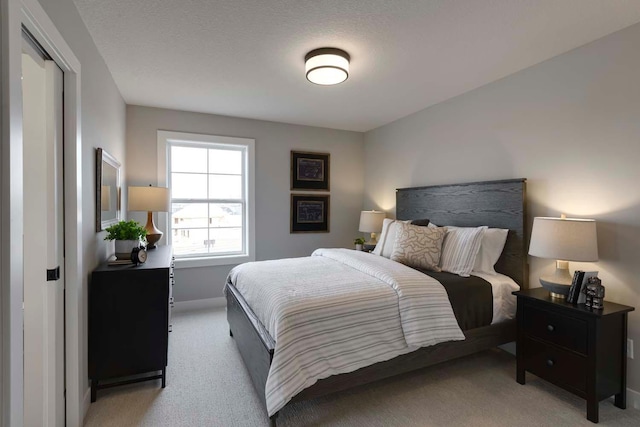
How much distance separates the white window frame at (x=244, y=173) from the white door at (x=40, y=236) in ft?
7.21

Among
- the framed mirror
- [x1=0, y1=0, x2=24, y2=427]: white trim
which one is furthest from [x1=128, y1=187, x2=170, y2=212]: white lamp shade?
[x1=0, y1=0, x2=24, y2=427]: white trim

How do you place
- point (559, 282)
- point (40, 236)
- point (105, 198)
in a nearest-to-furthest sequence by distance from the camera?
point (40, 236) < point (559, 282) < point (105, 198)

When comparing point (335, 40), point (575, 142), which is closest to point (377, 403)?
point (575, 142)

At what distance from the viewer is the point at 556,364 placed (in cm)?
211

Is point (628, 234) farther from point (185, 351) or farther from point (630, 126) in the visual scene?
point (185, 351)

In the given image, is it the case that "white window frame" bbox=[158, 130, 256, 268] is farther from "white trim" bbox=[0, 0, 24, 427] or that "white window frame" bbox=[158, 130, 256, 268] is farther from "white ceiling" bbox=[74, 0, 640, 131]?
"white trim" bbox=[0, 0, 24, 427]

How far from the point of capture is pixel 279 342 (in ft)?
5.79

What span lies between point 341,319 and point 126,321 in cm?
148

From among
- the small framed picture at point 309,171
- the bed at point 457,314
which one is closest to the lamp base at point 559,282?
the bed at point 457,314

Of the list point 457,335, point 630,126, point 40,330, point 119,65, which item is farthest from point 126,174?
point 630,126

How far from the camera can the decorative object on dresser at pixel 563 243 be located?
6.72ft

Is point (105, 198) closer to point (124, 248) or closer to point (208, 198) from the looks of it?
point (124, 248)

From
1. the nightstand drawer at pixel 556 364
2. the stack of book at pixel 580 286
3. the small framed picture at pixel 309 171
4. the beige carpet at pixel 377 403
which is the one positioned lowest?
the beige carpet at pixel 377 403

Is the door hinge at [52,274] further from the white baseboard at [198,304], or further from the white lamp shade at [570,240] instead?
the white lamp shade at [570,240]
